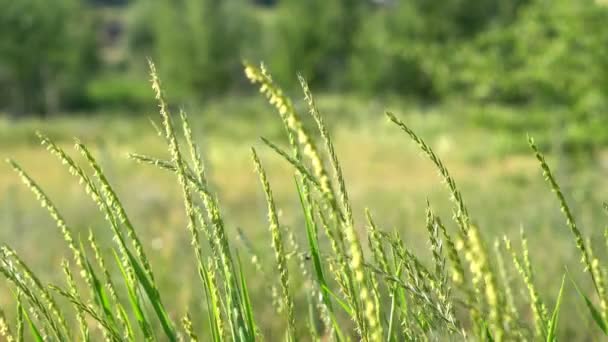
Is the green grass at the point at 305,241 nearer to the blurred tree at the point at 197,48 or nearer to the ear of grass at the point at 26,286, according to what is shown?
the ear of grass at the point at 26,286

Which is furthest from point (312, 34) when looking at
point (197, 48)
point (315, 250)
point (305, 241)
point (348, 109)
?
point (315, 250)

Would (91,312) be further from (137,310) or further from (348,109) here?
(348,109)

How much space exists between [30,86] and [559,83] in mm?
42443

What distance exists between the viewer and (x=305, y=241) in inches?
236

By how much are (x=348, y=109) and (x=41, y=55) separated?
51.0ft

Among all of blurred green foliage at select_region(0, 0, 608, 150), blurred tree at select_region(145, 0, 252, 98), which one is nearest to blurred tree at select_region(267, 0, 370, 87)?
blurred green foliage at select_region(0, 0, 608, 150)

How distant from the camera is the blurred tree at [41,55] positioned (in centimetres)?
3550

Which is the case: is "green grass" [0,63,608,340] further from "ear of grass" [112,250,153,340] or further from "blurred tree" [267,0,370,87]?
"blurred tree" [267,0,370,87]

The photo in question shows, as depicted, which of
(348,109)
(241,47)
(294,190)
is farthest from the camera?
(241,47)

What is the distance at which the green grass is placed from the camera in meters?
0.89

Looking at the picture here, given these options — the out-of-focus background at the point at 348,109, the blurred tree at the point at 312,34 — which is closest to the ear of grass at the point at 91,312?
the out-of-focus background at the point at 348,109

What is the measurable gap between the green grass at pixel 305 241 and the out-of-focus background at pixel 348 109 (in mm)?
81

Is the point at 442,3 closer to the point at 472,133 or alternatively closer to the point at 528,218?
the point at 472,133

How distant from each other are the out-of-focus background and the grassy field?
0.06 metres
